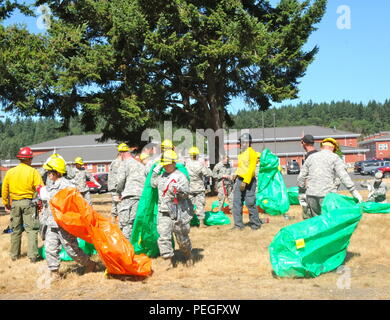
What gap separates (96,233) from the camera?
19.1 feet

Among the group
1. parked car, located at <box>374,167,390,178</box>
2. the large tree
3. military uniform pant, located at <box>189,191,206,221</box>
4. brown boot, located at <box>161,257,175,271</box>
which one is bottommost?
parked car, located at <box>374,167,390,178</box>

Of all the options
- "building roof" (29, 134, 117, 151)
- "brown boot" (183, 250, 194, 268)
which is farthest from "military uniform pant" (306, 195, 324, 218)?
"building roof" (29, 134, 117, 151)

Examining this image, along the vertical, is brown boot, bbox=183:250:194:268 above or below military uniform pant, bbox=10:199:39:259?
below

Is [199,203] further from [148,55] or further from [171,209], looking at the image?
[148,55]

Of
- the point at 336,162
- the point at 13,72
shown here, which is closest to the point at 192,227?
the point at 336,162

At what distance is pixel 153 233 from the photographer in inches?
271

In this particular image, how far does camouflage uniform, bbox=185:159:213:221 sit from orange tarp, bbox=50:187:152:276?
4.57m

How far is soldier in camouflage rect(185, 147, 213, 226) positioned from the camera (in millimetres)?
10445

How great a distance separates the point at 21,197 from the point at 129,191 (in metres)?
1.79

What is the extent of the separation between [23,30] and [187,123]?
9.61m

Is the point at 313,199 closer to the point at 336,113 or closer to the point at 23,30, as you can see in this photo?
the point at 23,30

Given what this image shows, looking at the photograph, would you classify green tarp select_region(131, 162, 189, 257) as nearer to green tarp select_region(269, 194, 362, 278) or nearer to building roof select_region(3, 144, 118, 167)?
green tarp select_region(269, 194, 362, 278)

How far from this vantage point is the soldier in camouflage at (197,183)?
411 inches

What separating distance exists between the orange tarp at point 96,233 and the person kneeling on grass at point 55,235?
0.22 meters
